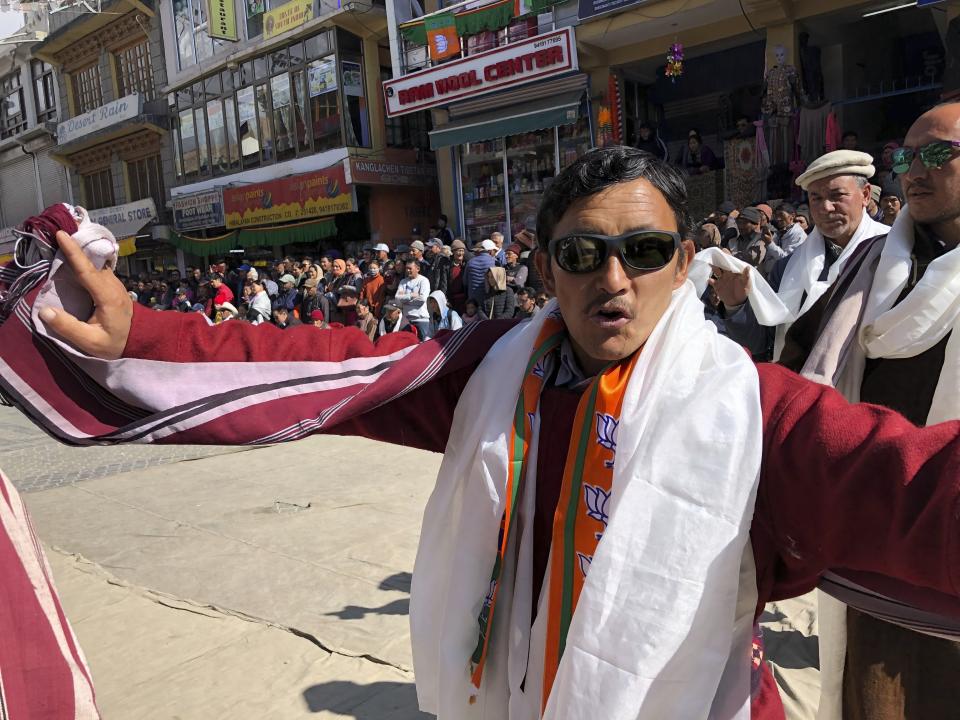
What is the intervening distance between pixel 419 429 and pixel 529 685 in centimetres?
59

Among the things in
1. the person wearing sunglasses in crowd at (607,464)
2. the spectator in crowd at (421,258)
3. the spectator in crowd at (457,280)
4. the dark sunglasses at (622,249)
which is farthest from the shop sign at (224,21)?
the dark sunglasses at (622,249)

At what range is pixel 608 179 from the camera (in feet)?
4.67

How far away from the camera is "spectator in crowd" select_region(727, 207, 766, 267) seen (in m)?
7.17

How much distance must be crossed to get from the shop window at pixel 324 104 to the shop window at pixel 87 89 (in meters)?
12.9

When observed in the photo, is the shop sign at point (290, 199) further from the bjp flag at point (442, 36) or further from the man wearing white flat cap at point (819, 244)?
the man wearing white flat cap at point (819, 244)

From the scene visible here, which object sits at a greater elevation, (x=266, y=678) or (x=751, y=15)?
(x=751, y=15)

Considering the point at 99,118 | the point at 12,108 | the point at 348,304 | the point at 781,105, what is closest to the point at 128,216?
the point at 99,118

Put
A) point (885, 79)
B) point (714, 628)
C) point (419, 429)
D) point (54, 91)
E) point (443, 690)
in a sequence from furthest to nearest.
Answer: point (54, 91) < point (885, 79) < point (419, 429) < point (443, 690) < point (714, 628)

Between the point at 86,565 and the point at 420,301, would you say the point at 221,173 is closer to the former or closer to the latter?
the point at 420,301

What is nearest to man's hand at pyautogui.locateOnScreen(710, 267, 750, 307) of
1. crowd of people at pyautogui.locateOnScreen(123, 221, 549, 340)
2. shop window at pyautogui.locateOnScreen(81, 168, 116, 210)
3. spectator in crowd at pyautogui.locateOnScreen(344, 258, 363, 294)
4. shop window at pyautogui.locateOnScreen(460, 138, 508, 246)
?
crowd of people at pyautogui.locateOnScreen(123, 221, 549, 340)

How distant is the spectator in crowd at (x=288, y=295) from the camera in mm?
12625

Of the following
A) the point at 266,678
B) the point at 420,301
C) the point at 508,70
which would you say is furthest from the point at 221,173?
the point at 266,678

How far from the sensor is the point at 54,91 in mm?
28531

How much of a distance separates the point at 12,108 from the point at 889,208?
35201mm
